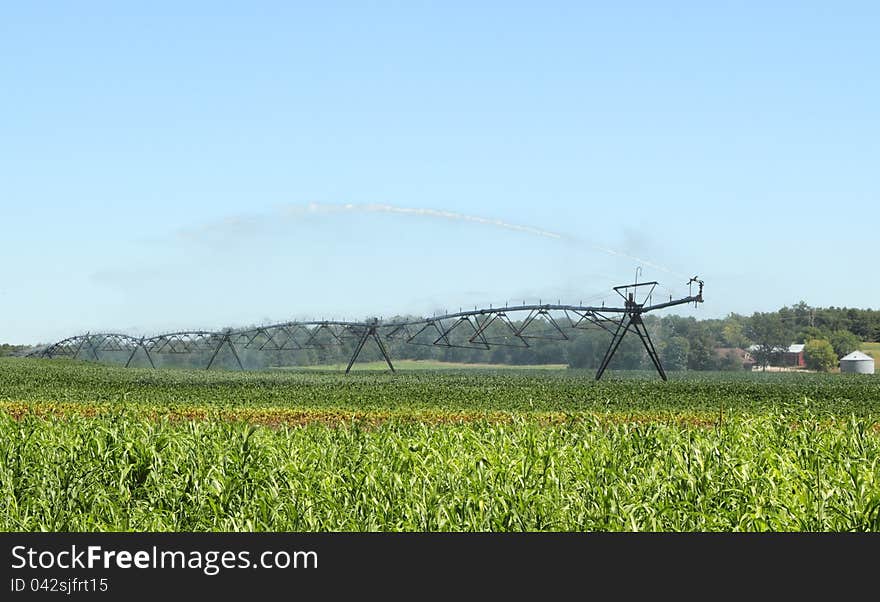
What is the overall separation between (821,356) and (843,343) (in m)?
10.1

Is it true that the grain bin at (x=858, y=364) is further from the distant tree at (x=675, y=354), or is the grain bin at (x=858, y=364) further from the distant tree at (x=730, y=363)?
the distant tree at (x=730, y=363)

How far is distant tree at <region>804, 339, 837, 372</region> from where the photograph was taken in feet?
460

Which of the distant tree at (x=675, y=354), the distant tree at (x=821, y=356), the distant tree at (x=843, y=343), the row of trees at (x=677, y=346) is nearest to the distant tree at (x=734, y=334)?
the row of trees at (x=677, y=346)

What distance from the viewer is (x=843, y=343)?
149125 millimetres

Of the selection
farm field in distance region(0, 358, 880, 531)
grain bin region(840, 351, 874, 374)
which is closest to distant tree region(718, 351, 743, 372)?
grain bin region(840, 351, 874, 374)

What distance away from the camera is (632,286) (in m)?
60.7

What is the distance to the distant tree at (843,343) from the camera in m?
148

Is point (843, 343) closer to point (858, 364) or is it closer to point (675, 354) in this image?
point (675, 354)

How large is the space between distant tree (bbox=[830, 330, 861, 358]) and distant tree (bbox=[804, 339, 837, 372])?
4.83m

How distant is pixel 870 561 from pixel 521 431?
7.50 m

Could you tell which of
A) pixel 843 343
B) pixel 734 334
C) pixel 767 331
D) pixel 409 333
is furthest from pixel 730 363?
pixel 409 333

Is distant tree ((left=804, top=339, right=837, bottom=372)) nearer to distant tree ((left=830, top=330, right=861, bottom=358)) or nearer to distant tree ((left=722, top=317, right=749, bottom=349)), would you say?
distant tree ((left=830, top=330, right=861, bottom=358))

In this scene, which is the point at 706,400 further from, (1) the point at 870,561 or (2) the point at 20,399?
(1) the point at 870,561

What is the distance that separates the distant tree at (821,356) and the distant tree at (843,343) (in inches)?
190
